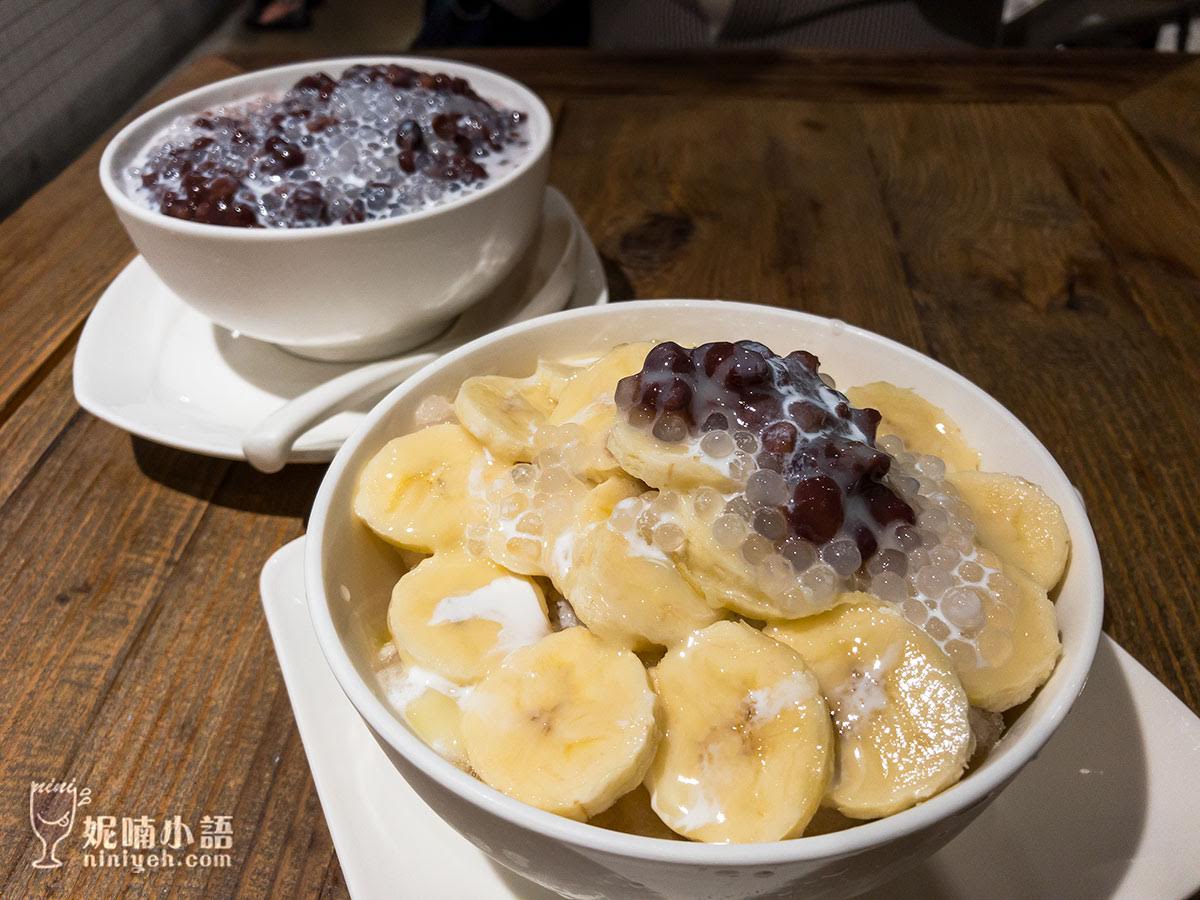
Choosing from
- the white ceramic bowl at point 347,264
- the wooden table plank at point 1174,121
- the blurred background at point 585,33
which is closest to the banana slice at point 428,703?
the white ceramic bowl at point 347,264

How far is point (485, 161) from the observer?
1056 mm

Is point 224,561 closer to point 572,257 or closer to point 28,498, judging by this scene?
point 28,498

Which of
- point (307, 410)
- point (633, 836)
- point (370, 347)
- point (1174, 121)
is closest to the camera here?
point (633, 836)

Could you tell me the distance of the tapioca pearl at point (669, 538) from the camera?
0.54m

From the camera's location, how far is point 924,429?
675 millimetres

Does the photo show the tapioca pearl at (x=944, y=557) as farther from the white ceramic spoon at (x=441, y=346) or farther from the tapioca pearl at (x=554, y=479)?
the white ceramic spoon at (x=441, y=346)

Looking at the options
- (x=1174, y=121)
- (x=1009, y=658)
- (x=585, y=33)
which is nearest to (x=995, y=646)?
(x=1009, y=658)

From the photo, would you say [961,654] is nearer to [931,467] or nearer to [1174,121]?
[931,467]

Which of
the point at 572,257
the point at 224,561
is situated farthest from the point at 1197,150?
the point at 224,561

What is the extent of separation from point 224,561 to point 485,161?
1.78 feet

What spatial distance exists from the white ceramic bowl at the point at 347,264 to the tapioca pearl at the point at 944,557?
0.57m

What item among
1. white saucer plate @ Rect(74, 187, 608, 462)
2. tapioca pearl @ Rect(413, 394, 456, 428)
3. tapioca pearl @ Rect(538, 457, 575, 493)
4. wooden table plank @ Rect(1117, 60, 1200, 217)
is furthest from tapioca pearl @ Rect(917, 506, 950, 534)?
wooden table plank @ Rect(1117, 60, 1200, 217)

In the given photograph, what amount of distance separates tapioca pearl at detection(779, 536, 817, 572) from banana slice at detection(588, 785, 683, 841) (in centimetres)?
16

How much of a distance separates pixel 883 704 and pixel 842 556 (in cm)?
9
